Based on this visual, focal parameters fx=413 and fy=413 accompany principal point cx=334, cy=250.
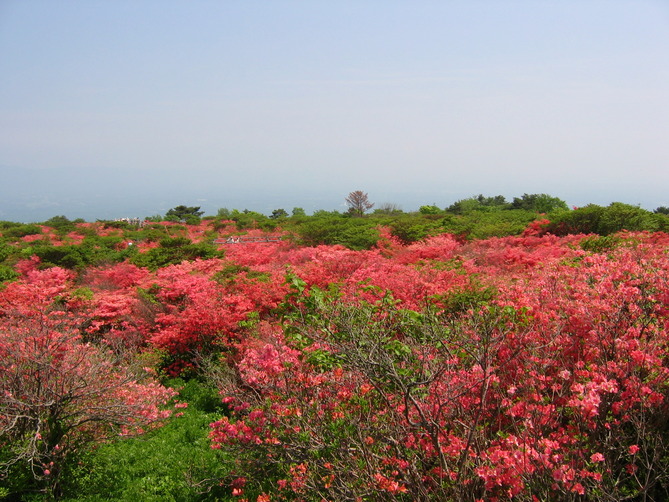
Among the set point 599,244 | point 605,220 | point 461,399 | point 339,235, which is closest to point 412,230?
point 339,235

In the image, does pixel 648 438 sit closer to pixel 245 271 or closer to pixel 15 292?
pixel 245 271

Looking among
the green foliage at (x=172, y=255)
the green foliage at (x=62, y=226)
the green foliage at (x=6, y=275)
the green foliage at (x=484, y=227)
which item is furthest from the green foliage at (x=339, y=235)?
the green foliage at (x=62, y=226)

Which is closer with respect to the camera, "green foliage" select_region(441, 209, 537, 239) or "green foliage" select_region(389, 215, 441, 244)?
"green foliage" select_region(441, 209, 537, 239)

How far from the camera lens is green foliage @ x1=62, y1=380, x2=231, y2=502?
5.41m

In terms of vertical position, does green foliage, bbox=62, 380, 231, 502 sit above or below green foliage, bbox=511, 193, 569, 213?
below

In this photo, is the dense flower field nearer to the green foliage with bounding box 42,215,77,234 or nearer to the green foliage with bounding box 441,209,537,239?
the green foliage with bounding box 441,209,537,239

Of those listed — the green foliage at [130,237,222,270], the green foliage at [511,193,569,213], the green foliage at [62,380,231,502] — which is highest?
the green foliage at [511,193,569,213]

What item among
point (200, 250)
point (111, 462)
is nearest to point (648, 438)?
point (111, 462)

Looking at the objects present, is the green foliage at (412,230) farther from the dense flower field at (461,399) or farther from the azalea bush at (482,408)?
the azalea bush at (482,408)

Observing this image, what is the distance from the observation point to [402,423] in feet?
11.8

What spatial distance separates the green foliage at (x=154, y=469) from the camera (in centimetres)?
541

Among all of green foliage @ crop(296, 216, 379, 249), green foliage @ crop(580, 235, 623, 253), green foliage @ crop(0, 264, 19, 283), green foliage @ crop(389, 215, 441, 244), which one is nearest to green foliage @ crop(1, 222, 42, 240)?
green foliage @ crop(0, 264, 19, 283)

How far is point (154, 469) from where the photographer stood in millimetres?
6098

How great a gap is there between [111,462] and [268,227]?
92.9 feet
